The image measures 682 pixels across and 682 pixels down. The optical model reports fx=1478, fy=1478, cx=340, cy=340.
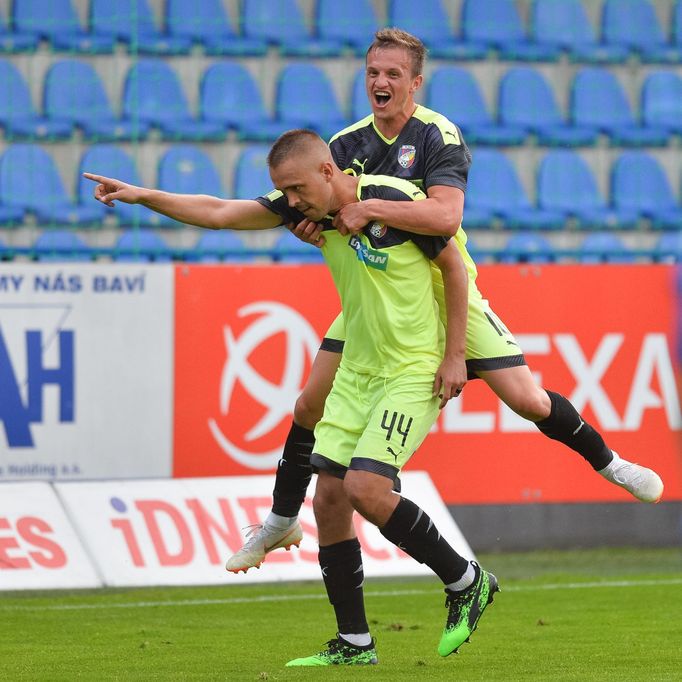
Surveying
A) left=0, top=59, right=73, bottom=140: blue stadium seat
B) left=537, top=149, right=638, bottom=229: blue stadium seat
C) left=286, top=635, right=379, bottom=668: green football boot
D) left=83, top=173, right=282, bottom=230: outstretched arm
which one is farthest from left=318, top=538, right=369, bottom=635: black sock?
left=537, top=149, right=638, bottom=229: blue stadium seat

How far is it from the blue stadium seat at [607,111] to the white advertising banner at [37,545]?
6031 mm

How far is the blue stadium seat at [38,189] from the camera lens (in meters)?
10.5

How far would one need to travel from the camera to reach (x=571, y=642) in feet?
21.6

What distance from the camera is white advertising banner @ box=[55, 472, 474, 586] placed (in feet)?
28.6

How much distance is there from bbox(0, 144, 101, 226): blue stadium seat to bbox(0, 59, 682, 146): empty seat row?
0.19m

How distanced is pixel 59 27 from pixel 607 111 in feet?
15.3

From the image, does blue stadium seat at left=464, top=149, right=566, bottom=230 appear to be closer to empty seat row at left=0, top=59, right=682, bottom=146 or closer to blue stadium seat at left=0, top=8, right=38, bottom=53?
empty seat row at left=0, top=59, right=682, bottom=146

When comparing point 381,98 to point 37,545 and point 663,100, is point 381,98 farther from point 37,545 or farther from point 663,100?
point 663,100

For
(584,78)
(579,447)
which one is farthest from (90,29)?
(579,447)

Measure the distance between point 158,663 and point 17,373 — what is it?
3783 mm

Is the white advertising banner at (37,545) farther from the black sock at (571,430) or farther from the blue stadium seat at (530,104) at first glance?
the blue stadium seat at (530,104)

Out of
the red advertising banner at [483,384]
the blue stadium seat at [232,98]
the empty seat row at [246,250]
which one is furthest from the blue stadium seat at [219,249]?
the blue stadium seat at [232,98]

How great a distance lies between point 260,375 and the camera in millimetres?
9812

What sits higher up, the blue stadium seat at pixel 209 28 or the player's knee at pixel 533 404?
the blue stadium seat at pixel 209 28
